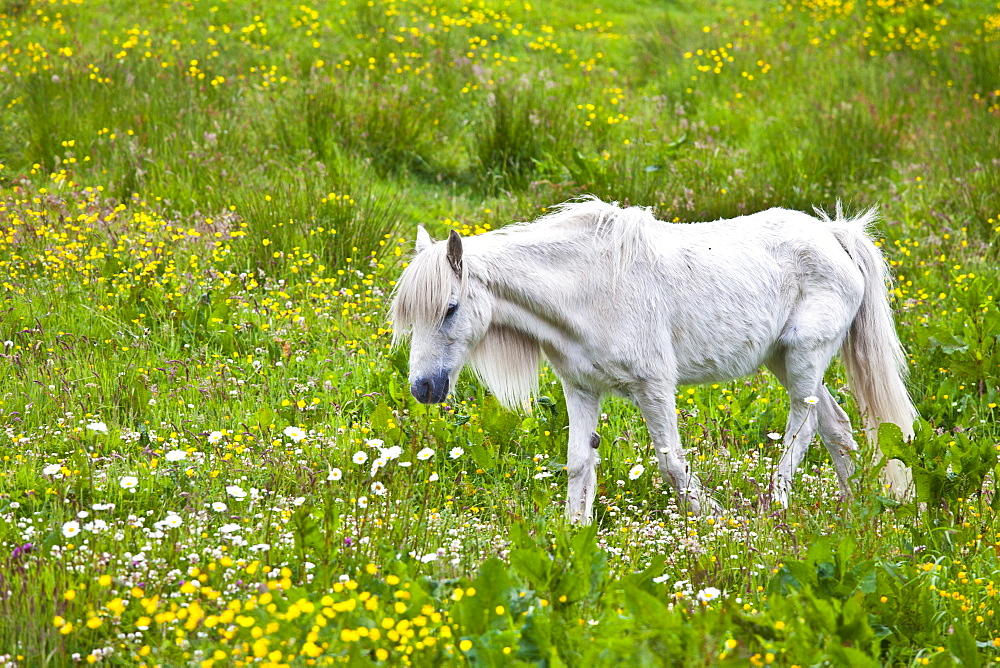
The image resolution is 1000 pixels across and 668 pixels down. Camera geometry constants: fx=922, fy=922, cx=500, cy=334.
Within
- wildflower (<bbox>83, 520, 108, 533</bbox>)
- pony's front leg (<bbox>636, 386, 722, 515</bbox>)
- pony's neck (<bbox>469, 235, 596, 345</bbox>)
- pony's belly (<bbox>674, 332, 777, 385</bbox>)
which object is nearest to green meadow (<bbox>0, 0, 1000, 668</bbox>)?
wildflower (<bbox>83, 520, 108, 533</bbox>)

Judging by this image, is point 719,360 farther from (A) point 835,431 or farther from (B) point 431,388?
(B) point 431,388

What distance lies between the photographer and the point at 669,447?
437 centimetres

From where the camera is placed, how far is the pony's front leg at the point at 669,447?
4.31 metres

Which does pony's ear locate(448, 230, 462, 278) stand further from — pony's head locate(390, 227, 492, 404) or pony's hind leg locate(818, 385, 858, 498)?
pony's hind leg locate(818, 385, 858, 498)

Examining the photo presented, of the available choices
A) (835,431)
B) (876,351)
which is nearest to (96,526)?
(835,431)

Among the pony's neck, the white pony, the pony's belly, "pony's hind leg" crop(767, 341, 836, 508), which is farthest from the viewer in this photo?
"pony's hind leg" crop(767, 341, 836, 508)

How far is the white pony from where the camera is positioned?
4.14m

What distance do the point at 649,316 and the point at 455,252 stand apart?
104cm

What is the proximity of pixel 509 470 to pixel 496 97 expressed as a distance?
206 inches

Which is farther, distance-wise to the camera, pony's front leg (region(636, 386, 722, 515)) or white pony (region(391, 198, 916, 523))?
pony's front leg (region(636, 386, 722, 515))

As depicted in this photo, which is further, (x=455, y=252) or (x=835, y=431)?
(x=835, y=431)

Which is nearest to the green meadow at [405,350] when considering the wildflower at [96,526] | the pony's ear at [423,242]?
the wildflower at [96,526]

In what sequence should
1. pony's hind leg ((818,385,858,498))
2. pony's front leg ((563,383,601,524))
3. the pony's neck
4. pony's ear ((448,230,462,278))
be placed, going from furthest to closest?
pony's hind leg ((818,385,858,498))
pony's front leg ((563,383,601,524))
the pony's neck
pony's ear ((448,230,462,278))

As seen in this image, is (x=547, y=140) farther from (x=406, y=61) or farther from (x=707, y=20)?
(x=707, y=20)
